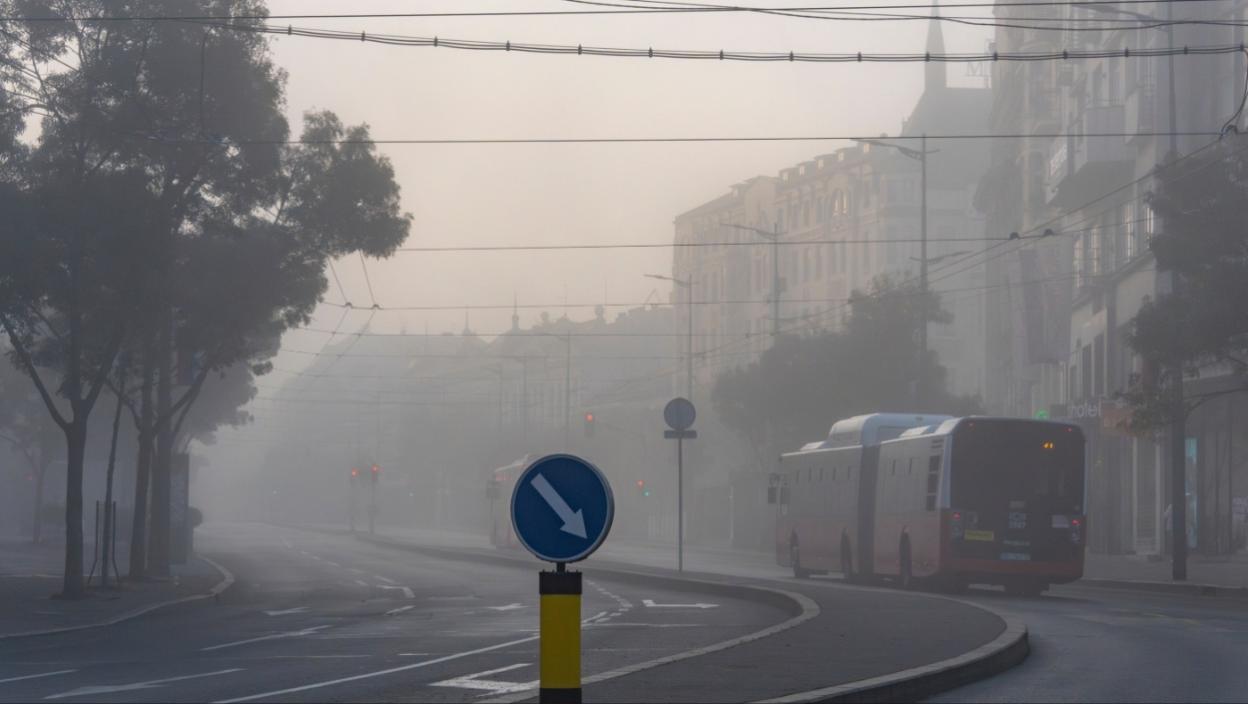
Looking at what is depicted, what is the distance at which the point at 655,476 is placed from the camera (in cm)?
9525

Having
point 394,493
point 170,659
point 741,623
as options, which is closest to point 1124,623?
point 741,623

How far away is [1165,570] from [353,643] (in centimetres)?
2749

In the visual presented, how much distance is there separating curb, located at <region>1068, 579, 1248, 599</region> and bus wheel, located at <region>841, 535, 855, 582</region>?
469 cm

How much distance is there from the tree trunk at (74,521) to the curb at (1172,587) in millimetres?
19498

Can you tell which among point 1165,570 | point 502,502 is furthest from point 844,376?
point 1165,570

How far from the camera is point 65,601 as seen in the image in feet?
93.2

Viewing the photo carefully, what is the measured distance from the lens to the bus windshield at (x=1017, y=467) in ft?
98.3

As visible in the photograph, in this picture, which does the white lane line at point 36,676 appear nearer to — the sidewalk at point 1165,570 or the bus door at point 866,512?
the bus door at point 866,512

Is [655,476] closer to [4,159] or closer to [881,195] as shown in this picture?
[881,195]

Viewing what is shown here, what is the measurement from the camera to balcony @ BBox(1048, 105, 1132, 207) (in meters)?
51.3

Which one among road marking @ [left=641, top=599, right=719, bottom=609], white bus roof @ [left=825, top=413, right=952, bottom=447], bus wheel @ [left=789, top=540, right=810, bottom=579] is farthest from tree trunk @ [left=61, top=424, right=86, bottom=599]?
bus wheel @ [left=789, top=540, right=810, bottom=579]

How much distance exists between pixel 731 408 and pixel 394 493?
78361 mm

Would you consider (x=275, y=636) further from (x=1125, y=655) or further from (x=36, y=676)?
(x=1125, y=655)

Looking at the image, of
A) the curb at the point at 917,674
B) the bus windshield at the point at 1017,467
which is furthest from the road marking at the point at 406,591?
the curb at the point at 917,674
